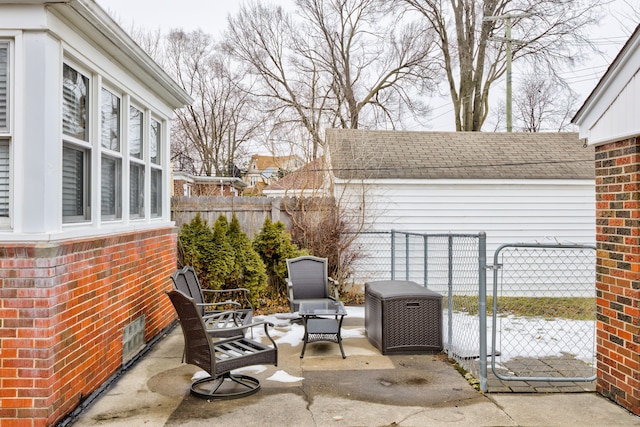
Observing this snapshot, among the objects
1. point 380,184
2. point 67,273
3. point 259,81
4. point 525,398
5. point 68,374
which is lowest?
point 525,398

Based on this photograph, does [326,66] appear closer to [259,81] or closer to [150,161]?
[259,81]

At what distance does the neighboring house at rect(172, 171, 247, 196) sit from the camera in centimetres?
2058

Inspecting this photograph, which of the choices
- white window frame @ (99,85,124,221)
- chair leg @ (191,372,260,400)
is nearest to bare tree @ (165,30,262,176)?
white window frame @ (99,85,124,221)

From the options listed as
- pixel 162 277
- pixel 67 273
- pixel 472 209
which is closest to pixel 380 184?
pixel 472 209

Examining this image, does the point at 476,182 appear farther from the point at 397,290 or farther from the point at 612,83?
the point at 612,83

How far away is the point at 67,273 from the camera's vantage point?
13.9ft

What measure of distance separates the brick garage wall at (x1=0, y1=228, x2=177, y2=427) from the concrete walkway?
1.10 feet

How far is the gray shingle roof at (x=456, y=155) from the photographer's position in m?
12.1

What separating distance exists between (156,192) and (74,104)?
328cm

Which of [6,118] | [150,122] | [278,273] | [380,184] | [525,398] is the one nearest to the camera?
[6,118]

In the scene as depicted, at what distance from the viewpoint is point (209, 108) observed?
29.3 m

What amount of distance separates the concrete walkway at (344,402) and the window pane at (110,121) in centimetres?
235

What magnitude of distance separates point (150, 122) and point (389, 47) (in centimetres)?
1930

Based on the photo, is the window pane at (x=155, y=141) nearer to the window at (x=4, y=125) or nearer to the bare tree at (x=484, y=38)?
the window at (x=4, y=125)
